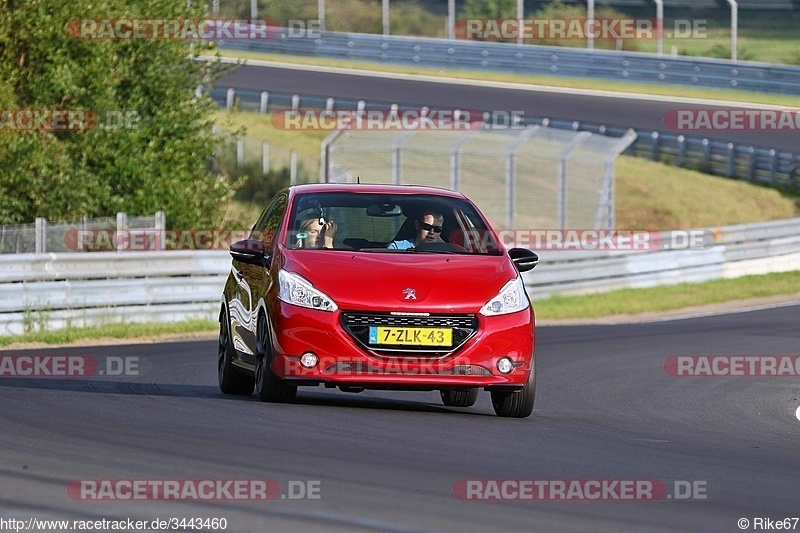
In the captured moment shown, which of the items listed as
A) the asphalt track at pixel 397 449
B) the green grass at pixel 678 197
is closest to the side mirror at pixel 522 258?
the asphalt track at pixel 397 449

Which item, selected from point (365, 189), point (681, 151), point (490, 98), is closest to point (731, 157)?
point (681, 151)

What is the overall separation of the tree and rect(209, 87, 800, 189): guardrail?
1098cm

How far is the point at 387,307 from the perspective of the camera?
9.77 meters

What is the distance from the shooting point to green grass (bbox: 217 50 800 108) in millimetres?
39781

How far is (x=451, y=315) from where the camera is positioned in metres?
9.88

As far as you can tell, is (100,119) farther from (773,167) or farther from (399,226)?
(773,167)

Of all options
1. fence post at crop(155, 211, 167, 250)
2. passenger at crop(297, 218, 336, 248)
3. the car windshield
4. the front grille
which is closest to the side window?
the car windshield

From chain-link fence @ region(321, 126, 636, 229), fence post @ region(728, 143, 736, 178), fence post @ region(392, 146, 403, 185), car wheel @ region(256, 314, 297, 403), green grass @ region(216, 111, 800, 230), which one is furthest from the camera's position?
fence post @ region(728, 143, 736, 178)

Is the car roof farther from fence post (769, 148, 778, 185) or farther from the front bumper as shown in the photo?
fence post (769, 148, 778, 185)

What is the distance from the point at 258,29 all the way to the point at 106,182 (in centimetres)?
2431

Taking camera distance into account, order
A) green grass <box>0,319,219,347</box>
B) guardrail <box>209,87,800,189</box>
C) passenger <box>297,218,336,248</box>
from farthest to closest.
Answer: guardrail <box>209,87,800,189</box> → green grass <box>0,319,219,347</box> → passenger <box>297,218,336,248</box>

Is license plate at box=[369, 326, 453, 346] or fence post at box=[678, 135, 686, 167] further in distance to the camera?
fence post at box=[678, 135, 686, 167]

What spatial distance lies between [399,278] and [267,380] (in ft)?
3.80

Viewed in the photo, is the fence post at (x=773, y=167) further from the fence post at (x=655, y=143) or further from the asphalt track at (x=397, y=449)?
the asphalt track at (x=397, y=449)
